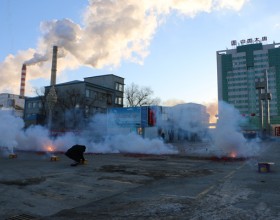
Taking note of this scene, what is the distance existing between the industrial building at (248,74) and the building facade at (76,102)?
84.9 m

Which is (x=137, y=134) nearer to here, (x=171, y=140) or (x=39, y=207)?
(x=171, y=140)

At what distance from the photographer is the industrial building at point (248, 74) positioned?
14475 cm

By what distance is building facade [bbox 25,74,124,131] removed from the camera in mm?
56750

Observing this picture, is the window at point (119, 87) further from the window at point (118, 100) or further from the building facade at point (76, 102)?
the window at point (118, 100)

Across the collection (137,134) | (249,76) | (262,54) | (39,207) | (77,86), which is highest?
(262,54)

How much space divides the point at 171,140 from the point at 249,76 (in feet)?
398

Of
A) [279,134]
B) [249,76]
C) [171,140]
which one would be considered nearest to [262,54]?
[249,76]

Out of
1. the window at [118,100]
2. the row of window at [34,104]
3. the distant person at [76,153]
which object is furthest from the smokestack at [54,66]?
the distant person at [76,153]

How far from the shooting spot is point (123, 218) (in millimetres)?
7238

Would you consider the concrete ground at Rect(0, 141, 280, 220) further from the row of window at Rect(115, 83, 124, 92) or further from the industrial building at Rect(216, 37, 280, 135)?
the industrial building at Rect(216, 37, 280, 135)

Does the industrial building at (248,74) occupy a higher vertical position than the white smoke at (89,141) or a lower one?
higher

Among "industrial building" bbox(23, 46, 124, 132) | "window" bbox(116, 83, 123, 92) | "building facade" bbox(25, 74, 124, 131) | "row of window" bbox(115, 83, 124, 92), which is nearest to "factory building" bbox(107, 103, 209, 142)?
"building facade" bbox(25, 74, 124, 131)

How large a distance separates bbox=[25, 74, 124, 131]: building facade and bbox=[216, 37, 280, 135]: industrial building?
84.9 metres

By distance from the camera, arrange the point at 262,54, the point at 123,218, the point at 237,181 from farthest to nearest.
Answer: the point at 262,54 → the point at 237,181 → the point at 123,218
